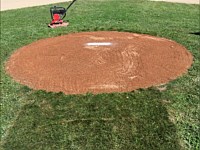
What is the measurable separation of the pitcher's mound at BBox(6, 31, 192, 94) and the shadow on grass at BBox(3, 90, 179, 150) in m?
0.61

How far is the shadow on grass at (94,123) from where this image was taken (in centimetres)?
820

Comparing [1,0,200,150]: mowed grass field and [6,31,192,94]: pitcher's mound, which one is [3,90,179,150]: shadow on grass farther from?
[6,31,192,94]: pitcher's mound

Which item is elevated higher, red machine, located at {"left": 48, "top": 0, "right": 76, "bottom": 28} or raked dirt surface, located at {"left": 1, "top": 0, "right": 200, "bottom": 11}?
red machine, located at {"left": 48, "top": 0, "right": 76, "bottom": 28}

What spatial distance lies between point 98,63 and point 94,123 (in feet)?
11.0

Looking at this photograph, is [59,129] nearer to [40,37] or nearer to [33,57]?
[33,57]

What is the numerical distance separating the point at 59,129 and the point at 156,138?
2.48 metres

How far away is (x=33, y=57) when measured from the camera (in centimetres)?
1273

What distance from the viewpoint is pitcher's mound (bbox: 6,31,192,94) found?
10695mm

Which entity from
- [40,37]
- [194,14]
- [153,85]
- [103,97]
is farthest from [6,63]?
[194,14]

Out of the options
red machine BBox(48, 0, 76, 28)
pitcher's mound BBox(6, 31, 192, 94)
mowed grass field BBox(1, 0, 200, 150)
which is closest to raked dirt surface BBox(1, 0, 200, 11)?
red machine BBox(48, 0, 76, 28)

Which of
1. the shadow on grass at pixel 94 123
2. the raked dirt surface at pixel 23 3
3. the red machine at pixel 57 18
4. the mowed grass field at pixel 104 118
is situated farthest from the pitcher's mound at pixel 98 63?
the raked dirt surface at pixel 23 3

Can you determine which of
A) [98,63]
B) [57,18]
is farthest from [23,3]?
[98,63]

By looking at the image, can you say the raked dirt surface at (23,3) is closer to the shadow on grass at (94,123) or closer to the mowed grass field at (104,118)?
the mowed grass field at (104,118)

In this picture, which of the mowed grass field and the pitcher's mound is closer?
the mowed grass field
